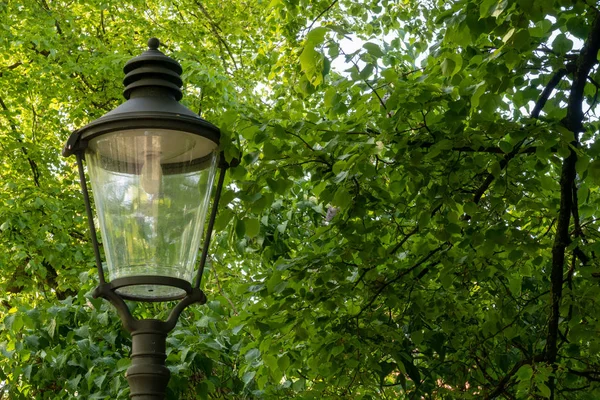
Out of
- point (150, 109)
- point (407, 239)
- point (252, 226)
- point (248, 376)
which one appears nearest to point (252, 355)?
point (248, 376)

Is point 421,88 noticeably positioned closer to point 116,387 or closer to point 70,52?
point 116,387

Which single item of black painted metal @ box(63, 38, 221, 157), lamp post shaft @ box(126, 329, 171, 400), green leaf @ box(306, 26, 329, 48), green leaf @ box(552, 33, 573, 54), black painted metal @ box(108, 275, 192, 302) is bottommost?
lamp post shaft @ box(126, 329, 171, 400)

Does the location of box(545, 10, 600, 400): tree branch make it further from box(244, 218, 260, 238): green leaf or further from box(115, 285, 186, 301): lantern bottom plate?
box(115, 285, 186, 301): lantern bottom plate

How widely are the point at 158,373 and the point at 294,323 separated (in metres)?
1.60

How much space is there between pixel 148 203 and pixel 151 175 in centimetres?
9

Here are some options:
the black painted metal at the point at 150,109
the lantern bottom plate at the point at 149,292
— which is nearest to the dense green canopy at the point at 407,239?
the black painted metal at the point at 150,109

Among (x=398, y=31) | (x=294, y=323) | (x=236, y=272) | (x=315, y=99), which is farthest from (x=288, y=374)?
(x=315, y=99)

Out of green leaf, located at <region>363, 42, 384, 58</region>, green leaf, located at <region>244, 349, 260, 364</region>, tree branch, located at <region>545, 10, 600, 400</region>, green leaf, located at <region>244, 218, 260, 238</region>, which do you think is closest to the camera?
green leaf, located at <region>244, 218, 260, 238</region>

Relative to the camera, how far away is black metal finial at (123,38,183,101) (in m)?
2.90

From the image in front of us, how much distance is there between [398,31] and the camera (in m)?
8.09

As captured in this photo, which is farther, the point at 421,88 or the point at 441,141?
the point at 421,88

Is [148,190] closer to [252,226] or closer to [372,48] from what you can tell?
[252,226]

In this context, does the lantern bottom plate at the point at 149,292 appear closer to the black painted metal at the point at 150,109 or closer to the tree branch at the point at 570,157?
the black painted metal at the point at 150,109

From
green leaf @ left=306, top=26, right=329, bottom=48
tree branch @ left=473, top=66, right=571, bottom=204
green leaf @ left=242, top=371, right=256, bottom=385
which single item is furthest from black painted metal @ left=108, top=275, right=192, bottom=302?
green leaf @ left=242, top=371, right=256, bottom=385
